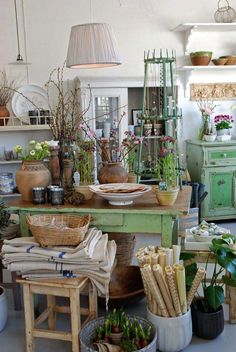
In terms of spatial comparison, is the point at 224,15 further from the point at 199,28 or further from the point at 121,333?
the point at 121,333

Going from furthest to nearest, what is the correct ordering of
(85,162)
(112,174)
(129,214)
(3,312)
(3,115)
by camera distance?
(3,115)
(85,162)
(112,174)
(3,312)
(129,214)

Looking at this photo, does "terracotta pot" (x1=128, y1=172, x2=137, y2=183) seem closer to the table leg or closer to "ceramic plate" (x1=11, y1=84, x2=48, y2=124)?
the table leg

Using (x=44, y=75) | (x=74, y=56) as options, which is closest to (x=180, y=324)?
(x=74, y=56)

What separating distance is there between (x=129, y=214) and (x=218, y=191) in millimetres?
2555

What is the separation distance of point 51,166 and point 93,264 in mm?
888

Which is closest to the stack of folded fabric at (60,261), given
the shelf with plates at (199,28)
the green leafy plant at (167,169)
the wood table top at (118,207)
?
the wood table top at (118,207)

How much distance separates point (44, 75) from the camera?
16.0ft

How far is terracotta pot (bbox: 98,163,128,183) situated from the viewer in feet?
9.29

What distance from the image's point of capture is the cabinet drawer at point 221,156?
4.81 metres

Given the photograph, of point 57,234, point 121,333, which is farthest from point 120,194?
point 121,333

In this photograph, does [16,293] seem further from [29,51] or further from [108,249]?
[29,51]

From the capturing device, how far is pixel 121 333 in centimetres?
231

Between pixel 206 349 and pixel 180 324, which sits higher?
pixel 180 324

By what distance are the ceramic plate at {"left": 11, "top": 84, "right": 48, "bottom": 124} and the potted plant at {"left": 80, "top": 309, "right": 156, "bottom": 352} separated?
2.96 metres
